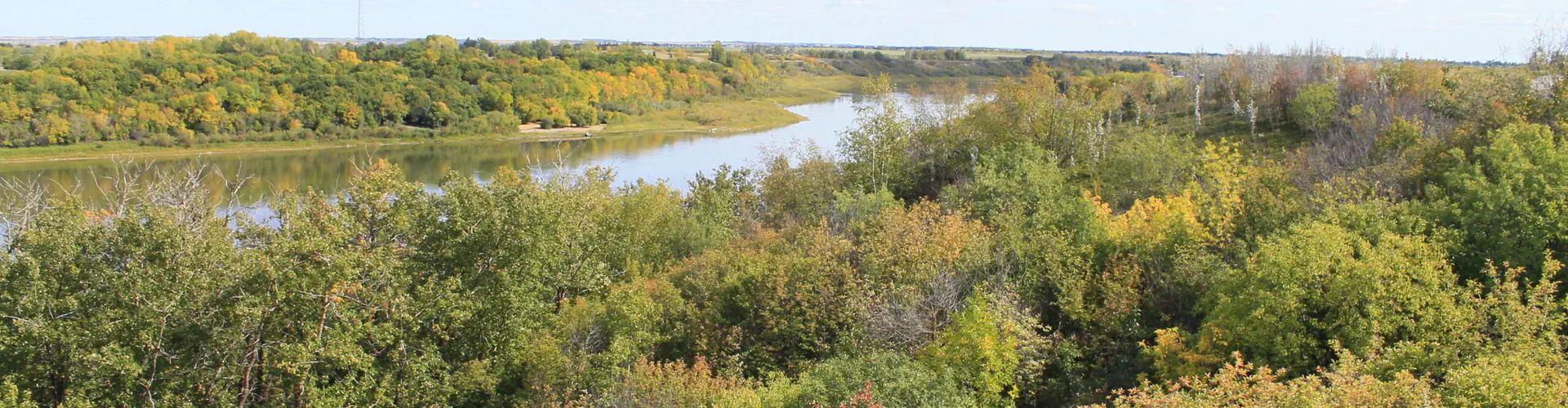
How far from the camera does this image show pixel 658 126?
3420 inches

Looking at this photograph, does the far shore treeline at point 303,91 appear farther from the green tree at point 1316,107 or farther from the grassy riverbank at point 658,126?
the green tree at point 1316,107

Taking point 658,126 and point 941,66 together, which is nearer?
point 658,126

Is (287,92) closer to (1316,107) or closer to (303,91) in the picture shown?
(303,91)

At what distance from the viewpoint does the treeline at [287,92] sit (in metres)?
64.0

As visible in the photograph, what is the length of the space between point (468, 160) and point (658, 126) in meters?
25.5

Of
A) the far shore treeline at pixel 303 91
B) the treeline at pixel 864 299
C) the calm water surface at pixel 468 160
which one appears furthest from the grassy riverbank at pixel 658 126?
the treeline at pixel 864 299

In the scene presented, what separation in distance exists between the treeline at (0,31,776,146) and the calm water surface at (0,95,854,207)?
4083 mm

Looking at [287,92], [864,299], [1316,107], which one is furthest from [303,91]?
[864,299]

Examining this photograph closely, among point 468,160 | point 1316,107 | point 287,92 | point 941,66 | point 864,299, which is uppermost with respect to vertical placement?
point 941,66

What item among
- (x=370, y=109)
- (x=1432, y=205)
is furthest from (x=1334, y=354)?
(x=370, y=109)

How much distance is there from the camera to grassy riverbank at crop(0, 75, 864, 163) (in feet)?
199

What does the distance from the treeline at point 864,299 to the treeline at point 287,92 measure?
5191cm

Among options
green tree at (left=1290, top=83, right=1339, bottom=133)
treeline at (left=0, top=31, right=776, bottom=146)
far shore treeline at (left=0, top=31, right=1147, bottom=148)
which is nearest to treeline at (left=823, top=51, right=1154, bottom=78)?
far shore treeline at (left=0, top=31, right=1147, bottom=148)

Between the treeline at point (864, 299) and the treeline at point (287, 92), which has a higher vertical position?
the treeline at point (287, 92)
